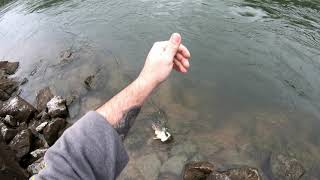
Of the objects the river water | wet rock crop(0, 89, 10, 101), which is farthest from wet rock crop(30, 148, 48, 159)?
wet rock crop(0, 89, 10, 101)

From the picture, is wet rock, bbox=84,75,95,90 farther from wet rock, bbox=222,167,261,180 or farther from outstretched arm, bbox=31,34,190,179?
outstretched arm, bbox=31,34,190,179

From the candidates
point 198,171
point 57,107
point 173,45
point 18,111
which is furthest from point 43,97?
point 173,45

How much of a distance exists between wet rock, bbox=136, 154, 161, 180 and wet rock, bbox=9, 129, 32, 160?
3.26m

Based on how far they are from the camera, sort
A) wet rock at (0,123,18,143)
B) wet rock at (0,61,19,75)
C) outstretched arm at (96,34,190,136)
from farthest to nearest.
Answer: wet rock at (0,61,19,75) → wet rock at (0,123,18,143) → outstretched arm at (96,34,190,136)

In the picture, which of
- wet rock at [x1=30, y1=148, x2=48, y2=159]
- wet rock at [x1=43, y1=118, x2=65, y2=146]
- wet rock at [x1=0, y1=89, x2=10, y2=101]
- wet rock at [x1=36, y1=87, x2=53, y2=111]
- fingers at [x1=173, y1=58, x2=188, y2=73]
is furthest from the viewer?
wet rock at [x1=0, y1=89, x2=10, y2=101]

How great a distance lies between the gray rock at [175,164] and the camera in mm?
7895

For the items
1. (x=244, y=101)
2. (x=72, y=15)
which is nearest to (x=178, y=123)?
(x=244, y=101)

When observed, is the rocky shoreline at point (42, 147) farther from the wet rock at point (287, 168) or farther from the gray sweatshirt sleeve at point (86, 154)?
the gray sweatshirt sleeve at point (86, 154)

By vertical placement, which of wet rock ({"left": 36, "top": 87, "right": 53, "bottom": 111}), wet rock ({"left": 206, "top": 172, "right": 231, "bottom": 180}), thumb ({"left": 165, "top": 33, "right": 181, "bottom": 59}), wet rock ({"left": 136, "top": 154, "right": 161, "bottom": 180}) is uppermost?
thumb ({"left": 165, "top": 33, "right": 181, "bottom": 59})

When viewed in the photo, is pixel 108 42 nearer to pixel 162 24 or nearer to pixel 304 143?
pixel 162 24

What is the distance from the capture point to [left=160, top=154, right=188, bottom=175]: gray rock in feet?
25.9

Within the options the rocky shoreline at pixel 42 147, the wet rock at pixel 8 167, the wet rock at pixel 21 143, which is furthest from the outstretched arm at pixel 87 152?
the wet rock at pixel 21 143

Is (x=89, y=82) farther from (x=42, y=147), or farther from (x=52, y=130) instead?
(x=42, y=147)

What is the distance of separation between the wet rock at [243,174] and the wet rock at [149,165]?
1.76 meters
